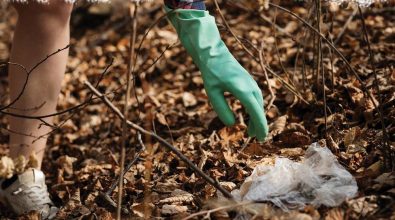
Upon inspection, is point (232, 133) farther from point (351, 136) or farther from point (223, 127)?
point (351, 136)

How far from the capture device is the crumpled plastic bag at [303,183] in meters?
1.58

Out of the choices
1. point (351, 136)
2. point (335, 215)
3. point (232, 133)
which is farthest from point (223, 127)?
point (335, 215)

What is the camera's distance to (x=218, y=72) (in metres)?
1.71

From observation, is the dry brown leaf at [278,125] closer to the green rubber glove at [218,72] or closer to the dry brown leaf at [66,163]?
the green rubber glove at [218,72]

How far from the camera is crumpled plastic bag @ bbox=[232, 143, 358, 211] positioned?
1585 mm

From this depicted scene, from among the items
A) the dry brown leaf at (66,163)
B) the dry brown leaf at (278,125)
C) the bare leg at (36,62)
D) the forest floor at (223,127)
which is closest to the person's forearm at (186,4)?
the forest floor at (223,127)

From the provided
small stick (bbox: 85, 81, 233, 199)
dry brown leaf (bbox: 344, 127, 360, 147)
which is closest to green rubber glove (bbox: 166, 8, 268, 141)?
small stick (bbox: 85, 81, 233, 199)

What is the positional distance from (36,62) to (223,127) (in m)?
0.81

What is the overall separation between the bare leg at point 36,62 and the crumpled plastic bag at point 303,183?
776mm

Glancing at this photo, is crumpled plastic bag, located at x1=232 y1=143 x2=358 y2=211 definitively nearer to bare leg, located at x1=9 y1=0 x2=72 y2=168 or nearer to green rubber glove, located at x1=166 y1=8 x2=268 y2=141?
green rubber glove, located at x1=166 y1=8 x2=268 y2=141

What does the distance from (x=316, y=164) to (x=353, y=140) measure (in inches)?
11.0

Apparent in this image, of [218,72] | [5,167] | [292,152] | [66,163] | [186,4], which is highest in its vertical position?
[186,4]

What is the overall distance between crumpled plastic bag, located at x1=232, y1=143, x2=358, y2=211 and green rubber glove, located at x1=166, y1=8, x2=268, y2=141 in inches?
4.6

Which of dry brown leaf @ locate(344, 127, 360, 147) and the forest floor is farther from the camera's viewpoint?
dry brown leaf @ locate(344, 127, 360, 147)
